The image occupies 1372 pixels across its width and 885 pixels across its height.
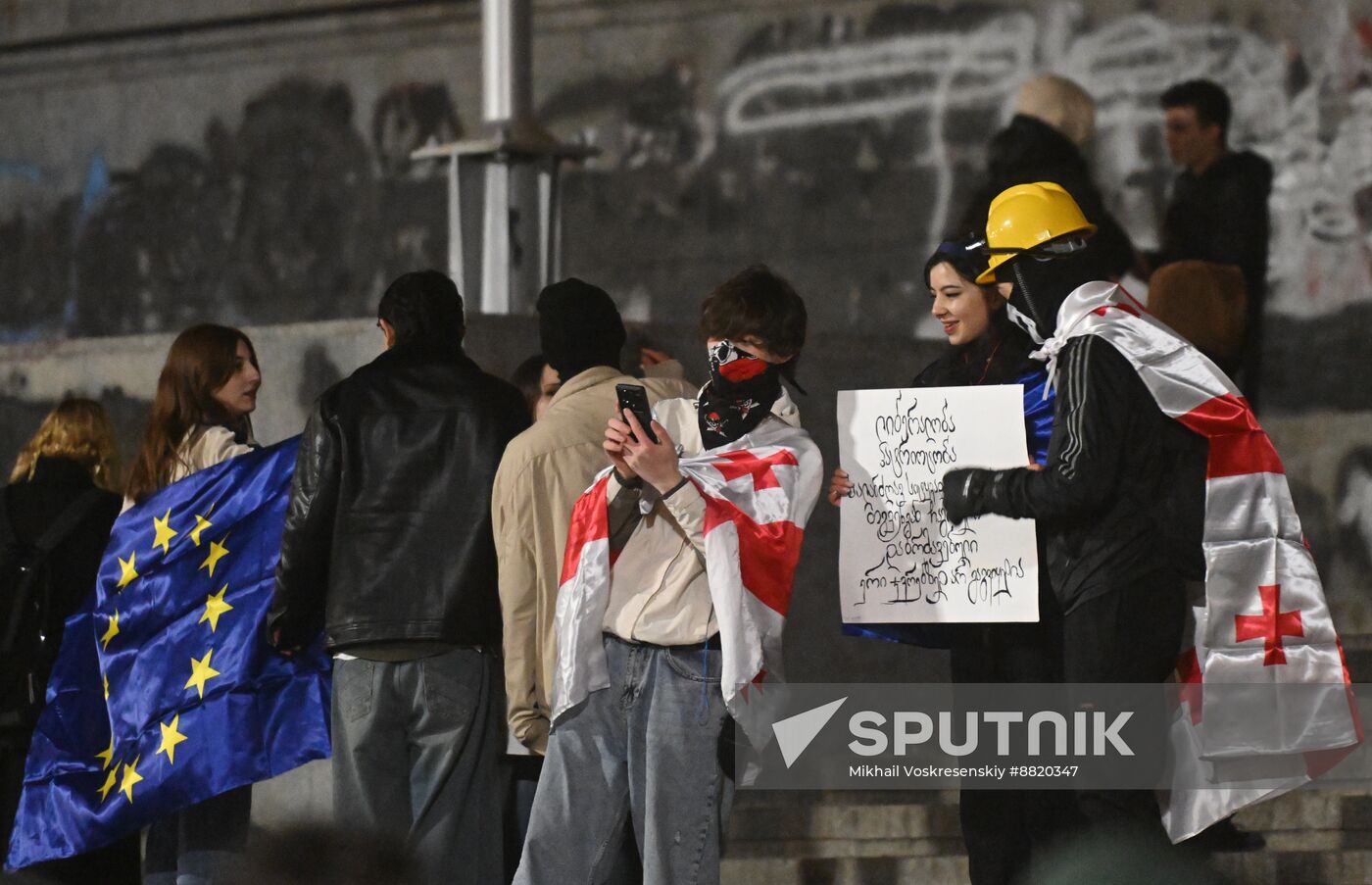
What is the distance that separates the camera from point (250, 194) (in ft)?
45.4

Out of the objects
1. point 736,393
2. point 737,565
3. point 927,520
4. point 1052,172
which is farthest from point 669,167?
point 737,565

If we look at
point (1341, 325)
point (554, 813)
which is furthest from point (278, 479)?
point (1341, 325)

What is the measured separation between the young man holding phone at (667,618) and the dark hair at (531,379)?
66.4 inches

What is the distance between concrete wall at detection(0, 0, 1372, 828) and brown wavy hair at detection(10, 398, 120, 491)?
3.53 ft

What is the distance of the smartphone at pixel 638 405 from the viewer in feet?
15.0

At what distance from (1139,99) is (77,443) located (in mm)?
6756

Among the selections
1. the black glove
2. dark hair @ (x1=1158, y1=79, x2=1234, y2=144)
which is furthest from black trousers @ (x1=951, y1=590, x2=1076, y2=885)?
dark hair @ (x1=1158, y1=79, x2=1234, y2=144)

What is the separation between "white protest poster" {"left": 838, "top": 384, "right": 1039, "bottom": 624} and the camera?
15.7 feet

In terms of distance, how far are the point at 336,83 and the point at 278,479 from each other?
327 inches

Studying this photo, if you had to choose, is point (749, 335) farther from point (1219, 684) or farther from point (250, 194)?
point (250, 194)

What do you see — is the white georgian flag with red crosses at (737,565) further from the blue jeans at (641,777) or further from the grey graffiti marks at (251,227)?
the grey graffiti marks at (251,227)

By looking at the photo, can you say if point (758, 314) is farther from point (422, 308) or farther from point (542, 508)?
point (422, 308)

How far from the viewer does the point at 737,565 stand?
4562mm

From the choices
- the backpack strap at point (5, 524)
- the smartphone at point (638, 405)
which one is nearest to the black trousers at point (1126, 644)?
the smartphone at point (638, 405)
